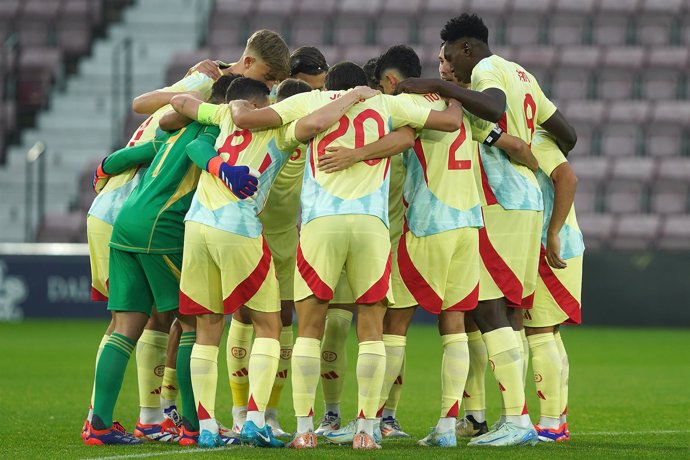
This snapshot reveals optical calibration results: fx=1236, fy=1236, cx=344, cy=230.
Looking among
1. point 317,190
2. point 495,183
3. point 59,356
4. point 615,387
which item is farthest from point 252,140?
point 59,356

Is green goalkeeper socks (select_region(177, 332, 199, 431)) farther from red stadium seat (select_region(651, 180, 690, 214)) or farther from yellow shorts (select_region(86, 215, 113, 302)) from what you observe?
red stadium seat (select_region(651, 180, 690, 214))

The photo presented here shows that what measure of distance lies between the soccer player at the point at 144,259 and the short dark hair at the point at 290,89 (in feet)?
1.40

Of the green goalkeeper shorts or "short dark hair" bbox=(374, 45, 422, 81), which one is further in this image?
"short dark hair" bbox=(374, 45, 422, 81)

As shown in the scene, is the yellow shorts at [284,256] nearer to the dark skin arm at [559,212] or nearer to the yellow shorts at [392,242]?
the yellow shorts at [392,242]

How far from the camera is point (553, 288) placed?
23.5ft

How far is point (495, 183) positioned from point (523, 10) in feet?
51.9

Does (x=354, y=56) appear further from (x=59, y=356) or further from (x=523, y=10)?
(x=59, y=356)

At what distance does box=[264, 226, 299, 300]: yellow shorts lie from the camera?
288 inches

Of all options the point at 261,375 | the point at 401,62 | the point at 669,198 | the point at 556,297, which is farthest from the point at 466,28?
the point at 669,198

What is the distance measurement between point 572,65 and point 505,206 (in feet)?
49.9

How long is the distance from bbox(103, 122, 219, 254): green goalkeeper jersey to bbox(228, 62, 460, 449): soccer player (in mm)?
484

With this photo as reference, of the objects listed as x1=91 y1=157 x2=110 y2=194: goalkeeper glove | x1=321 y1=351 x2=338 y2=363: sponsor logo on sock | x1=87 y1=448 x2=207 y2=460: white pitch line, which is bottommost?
x1=87 y1=448 x2=207 y2=460: white pitch line

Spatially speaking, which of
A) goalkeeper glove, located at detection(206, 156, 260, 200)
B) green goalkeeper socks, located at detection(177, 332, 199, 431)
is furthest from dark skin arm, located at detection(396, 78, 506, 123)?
green goalkeeper socks, located at detection(177, 332, 199, 431)

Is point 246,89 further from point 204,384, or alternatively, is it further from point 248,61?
point 204,384
